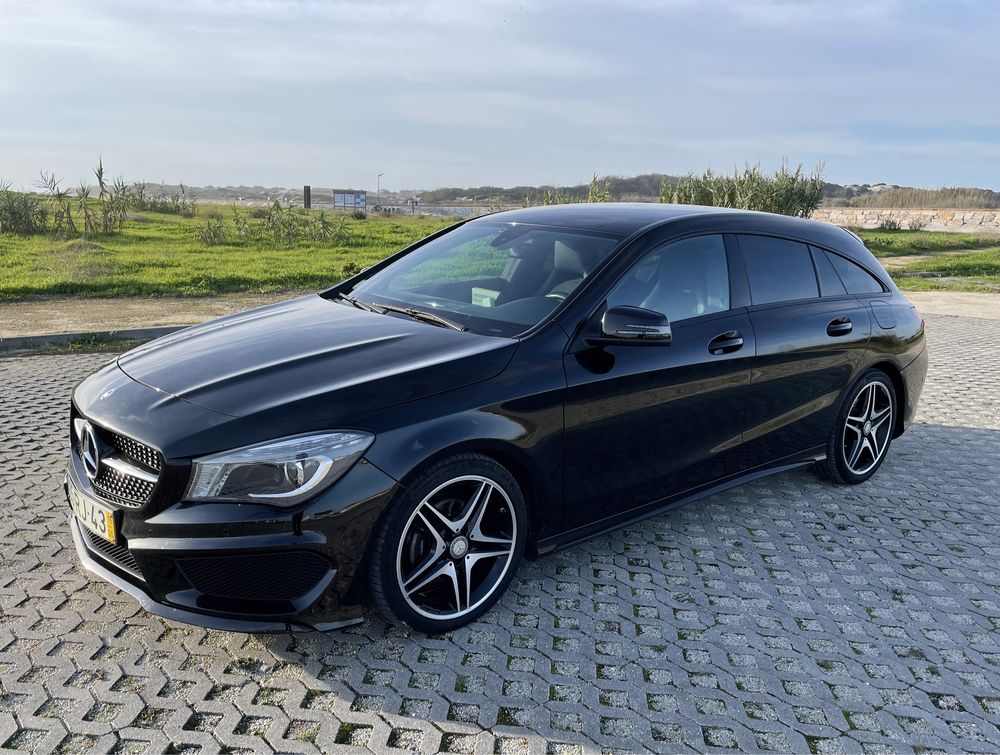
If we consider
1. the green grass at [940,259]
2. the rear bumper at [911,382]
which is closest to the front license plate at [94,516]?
the rear bumper at [911,382]

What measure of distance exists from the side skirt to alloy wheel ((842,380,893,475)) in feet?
1.08

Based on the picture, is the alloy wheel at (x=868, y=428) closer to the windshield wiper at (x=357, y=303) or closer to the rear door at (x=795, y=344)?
the rear door at (x=795, y=344)

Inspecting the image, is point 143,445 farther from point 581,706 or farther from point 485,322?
point 581,706

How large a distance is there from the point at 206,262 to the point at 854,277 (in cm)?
1520

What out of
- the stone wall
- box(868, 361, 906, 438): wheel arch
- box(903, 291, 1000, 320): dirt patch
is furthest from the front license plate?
the stone wall

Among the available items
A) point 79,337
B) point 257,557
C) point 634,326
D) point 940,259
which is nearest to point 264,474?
point 257,557

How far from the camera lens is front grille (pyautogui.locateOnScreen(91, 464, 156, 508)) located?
3.03 meters

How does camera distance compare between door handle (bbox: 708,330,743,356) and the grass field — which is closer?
door handle (bbox: 708,330,743,356)

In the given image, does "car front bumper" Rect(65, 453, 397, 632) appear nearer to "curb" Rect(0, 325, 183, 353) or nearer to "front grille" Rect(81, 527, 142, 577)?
"front grille" Rect(81, 527, 142, 577)

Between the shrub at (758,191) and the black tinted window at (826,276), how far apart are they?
23993 mm

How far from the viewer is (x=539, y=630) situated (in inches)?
138

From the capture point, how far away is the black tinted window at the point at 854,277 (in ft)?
17.1

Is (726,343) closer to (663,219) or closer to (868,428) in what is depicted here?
(663,219)

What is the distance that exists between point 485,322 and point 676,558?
1.61m
